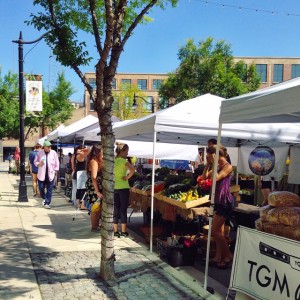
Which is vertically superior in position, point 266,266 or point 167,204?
point 266,266

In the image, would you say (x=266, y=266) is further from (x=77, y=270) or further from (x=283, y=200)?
(x=77, y=270)

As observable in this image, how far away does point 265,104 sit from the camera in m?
3.93

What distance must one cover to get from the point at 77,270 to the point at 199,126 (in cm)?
291

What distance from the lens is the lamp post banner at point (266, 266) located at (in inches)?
135

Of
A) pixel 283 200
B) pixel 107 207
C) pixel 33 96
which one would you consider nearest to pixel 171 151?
pixel 33 96

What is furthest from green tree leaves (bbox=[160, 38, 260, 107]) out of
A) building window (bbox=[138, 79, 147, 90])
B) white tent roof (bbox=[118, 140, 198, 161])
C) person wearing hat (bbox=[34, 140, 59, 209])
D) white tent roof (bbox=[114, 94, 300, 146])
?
building window (bbox=[138, 79, 147, 90])

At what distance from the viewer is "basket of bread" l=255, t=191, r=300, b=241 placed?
3748 mm

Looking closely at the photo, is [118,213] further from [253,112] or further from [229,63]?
[229,63]

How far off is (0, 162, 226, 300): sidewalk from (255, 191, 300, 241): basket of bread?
4.27 feet

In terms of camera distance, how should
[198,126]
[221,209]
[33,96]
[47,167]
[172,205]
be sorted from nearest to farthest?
[221,209], [198,126], [172,205], [47,167], [33,96]

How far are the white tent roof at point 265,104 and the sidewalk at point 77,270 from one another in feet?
7.00

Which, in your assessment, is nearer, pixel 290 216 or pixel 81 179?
pixel 290 216

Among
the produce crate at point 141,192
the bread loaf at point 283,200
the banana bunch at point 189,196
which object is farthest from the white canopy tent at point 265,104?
the produce crate at point 141,192

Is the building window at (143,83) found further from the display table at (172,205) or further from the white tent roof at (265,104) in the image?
the white tent roof at (265,104)
